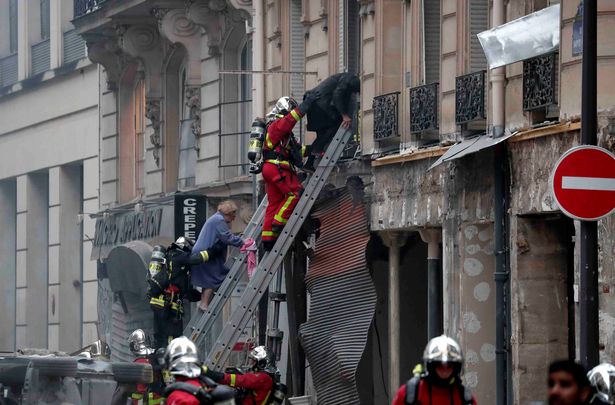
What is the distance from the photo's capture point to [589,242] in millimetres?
14531

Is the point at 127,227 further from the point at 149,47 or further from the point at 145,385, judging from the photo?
the point at 145,385

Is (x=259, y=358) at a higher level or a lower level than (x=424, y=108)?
lower

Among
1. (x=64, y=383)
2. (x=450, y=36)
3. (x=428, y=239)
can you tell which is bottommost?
(x=64, y=383)

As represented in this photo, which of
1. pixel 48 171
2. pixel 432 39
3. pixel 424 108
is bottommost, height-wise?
pixel 424 108

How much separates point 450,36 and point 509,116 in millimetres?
2089

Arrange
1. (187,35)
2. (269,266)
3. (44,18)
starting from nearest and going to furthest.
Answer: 1. (269,266)
2. (187,35)
3. (44,18)

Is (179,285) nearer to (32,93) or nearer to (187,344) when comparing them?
(187,344)

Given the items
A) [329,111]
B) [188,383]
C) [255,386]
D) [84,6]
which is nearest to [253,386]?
[255,386]

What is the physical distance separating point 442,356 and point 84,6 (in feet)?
78.8

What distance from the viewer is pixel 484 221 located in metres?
20.2

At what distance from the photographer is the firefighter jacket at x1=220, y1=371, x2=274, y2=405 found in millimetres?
19172

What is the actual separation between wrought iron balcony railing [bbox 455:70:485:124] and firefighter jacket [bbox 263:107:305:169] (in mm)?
2100

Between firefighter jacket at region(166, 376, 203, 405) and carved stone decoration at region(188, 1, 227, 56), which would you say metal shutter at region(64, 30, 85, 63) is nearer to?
carved stone decoration at region(188, 1, 227, 56)

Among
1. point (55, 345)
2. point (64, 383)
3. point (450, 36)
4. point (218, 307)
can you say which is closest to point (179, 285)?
point (218, 307)
